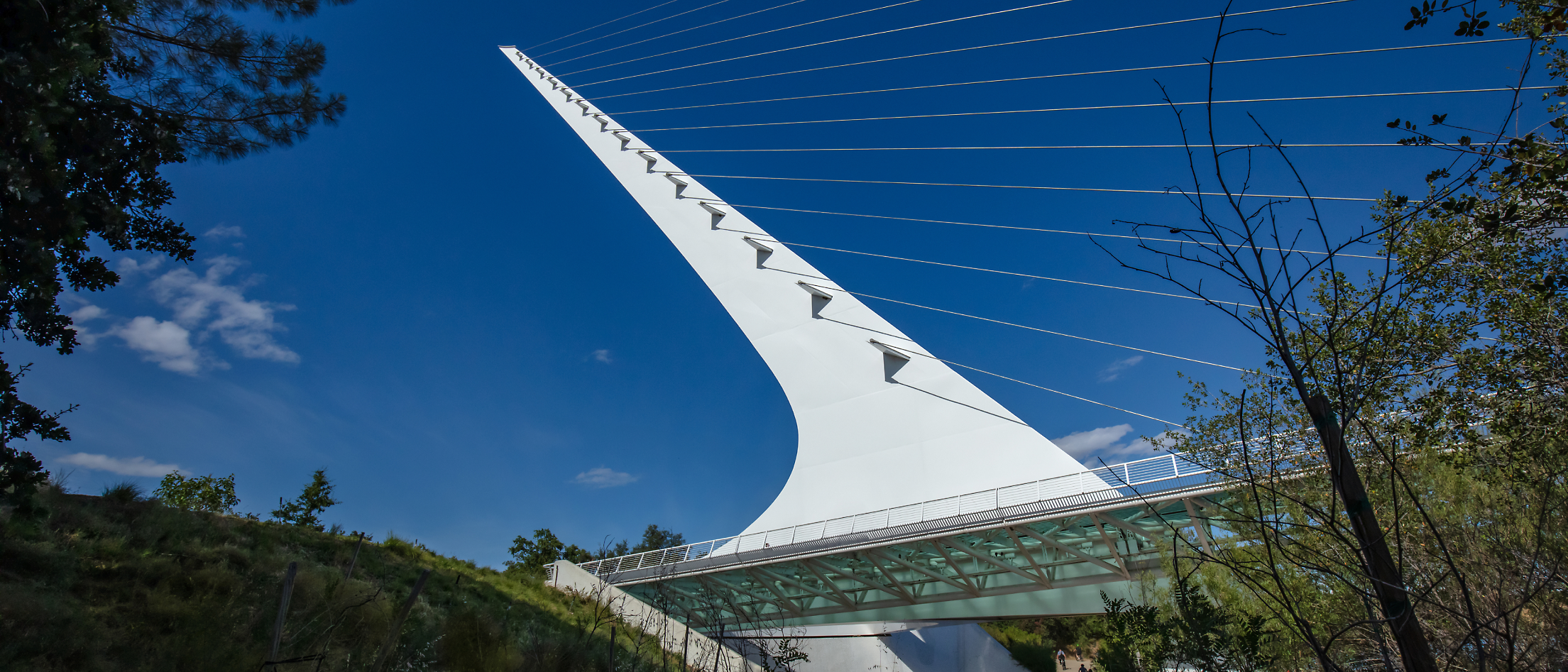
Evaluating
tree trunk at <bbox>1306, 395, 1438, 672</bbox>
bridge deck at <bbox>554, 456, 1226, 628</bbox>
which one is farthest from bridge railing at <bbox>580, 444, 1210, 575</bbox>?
tree trunk at <bbox>1306, 395, 1438, 672</bbox>

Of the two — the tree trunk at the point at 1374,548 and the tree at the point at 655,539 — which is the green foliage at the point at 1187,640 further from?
the tree at the point at 655,539

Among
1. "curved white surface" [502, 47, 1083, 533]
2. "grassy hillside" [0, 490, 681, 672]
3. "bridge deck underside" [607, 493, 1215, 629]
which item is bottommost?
"grassy hillside" [0, 490, 681, 672]

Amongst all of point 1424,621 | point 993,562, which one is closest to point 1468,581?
point 1424,621

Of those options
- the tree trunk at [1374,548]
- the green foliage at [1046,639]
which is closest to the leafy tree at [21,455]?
the tree trunk at [1374,548]

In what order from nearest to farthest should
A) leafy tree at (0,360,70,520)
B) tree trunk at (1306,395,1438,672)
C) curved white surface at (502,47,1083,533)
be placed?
tree trunk at (1306,395,1438,672)
leafy tree at (0,360,70,520)
curved white surface at (502,47,1083,533)

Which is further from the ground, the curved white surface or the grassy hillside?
the curved white surface

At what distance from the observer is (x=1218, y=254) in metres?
2.02

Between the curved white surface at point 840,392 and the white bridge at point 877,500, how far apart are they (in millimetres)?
45

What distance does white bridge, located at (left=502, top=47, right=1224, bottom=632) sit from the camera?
12.3 meters

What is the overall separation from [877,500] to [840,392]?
11.8 ft

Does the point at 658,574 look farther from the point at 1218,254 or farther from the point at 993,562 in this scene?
the point at 1218,254

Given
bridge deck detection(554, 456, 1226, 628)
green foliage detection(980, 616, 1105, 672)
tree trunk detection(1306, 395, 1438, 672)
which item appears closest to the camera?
tree trunk detection(1306, 395, 1438, 672)

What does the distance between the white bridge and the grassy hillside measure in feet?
10.0

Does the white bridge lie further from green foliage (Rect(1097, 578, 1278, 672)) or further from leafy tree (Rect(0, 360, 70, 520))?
leafy tree (Rect(0, 360, 70, 520))
